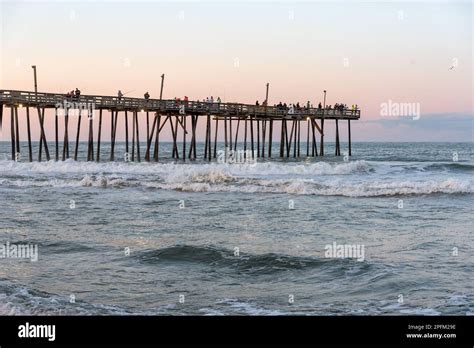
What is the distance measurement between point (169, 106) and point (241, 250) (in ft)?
104

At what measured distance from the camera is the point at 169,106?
4475 cm

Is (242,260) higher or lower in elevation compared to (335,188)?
higher

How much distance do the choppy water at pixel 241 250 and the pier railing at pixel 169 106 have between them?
11113 millimetres

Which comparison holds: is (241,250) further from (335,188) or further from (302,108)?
(302,108)

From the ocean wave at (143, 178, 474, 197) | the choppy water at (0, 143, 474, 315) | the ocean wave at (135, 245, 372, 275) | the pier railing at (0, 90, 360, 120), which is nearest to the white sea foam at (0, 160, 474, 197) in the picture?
the ocean wave at (143, 178, 474, 197)

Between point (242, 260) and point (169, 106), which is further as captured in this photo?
point (169, 106)

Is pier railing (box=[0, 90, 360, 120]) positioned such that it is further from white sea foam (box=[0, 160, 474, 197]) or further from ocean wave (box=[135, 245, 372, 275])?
ocean wave (box=[135, 245, 372, 275])

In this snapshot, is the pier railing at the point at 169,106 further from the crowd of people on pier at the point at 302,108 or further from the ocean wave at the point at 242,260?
the ocean wave at the point at 242,260

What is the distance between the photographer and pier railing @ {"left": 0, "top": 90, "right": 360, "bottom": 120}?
37688mm

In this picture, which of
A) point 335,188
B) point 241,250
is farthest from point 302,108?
point 241,250

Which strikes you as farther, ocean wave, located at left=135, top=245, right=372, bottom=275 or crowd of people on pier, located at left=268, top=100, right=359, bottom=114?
crowd of people on pier, located at left=268, top=100, right=359, bottom=114

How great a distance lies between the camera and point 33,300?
30.9 feet

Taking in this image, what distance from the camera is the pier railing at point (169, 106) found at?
124 feet

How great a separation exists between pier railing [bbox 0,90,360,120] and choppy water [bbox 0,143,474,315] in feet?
36.5
